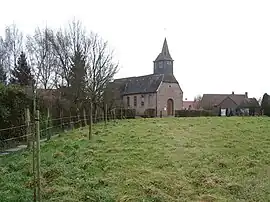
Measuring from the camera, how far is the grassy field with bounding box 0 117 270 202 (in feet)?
25.6

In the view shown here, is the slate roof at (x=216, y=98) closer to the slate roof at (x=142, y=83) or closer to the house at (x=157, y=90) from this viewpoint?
the house at (x=157, y=90)

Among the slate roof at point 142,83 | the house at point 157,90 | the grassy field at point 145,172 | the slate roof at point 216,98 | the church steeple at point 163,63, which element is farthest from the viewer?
the slate roof at point 216,98

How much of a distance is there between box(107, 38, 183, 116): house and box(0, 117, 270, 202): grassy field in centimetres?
4313

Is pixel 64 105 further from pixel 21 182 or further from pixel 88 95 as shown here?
pixel 21 182

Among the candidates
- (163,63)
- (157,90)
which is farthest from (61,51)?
(163,63)

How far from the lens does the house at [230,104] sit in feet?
196

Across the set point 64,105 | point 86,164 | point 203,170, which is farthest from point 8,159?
point 64,105

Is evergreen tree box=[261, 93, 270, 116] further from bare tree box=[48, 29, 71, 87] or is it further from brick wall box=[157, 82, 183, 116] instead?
bare tree box=[48, 29, 71, 87]

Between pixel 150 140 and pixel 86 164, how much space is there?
611cm

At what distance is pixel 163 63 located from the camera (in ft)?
214

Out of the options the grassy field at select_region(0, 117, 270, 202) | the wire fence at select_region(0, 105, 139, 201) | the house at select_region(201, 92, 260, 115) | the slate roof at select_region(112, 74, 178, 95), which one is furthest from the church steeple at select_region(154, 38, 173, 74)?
the grassy field at select_region(0, 117, 270, 202)

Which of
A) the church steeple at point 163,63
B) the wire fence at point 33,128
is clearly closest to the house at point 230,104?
the church steeple at point 163,63

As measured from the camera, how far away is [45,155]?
12234 millimetres

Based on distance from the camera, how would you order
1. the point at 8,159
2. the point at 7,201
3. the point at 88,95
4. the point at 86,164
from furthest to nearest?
the point at 88,95 < the point at 8,159 < the point at 86,164 < the point at 7,201
